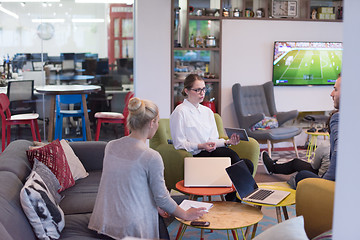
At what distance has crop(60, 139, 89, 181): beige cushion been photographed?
4.17 m

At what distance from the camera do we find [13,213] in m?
Result: 2.49

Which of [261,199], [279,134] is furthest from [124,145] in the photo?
[279,134]

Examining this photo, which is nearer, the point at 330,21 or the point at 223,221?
the point at 223,221

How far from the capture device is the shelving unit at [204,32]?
Result: 710 centimetres

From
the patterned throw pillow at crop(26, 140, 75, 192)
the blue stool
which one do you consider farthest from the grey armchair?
the patterned throw pillow at crop(26, 140, 75, 192)

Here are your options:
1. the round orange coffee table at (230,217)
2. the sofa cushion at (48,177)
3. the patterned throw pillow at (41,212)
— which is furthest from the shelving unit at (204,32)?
the patterned throw pillow at (41,212)

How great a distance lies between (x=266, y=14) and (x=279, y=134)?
6.52ft

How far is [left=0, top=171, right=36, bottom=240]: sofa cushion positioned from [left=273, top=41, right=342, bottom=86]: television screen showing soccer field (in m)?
5.57

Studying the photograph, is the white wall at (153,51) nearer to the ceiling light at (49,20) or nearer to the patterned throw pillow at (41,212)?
the ceiling light at (49,20)

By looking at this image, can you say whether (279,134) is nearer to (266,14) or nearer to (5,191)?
(266,14)

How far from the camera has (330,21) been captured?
796 centimetres

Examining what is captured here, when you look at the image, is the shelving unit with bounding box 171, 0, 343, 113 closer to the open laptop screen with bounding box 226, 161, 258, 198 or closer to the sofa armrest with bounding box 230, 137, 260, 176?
the sofa armrest with bounding box 230, 137, 260, 176

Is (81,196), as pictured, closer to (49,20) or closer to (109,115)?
(109,115)

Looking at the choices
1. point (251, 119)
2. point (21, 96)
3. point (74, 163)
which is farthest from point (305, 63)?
point (74, 163)
